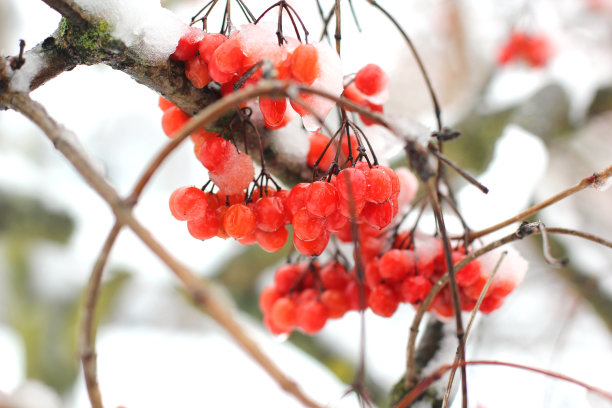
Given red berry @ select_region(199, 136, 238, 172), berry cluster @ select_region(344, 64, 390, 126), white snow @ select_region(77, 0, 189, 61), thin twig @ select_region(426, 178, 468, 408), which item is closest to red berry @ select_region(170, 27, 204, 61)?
white snow @ select_region(77, 0, 189, 61)

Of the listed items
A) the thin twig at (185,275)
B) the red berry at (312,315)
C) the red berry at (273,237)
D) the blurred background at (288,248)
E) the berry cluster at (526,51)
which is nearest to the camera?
the thin twig at (185,275)

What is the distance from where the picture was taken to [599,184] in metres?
0.53

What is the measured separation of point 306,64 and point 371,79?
7.1 inches

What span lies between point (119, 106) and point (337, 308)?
11.4 feet

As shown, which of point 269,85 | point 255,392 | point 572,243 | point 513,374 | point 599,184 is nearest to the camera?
point 269,85

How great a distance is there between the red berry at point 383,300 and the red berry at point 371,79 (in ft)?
0.87

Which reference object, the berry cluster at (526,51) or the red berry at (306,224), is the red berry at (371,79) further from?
the berry cluster at (526,51)

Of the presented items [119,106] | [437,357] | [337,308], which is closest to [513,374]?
[437,357]

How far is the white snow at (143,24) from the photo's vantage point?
52 centimetres

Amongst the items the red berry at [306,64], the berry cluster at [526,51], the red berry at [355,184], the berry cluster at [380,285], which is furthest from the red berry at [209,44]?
the berry cluster at [526,51]

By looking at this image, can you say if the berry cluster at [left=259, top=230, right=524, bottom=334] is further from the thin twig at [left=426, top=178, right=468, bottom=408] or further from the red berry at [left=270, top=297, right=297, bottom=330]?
the thin twig at [left=426, top=178, right=468, bottom=408]

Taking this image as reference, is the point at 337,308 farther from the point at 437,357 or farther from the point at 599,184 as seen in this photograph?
the point at 599,184

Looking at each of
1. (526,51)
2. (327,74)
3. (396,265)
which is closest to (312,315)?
(396,265)

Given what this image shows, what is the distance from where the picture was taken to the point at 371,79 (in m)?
0.64
